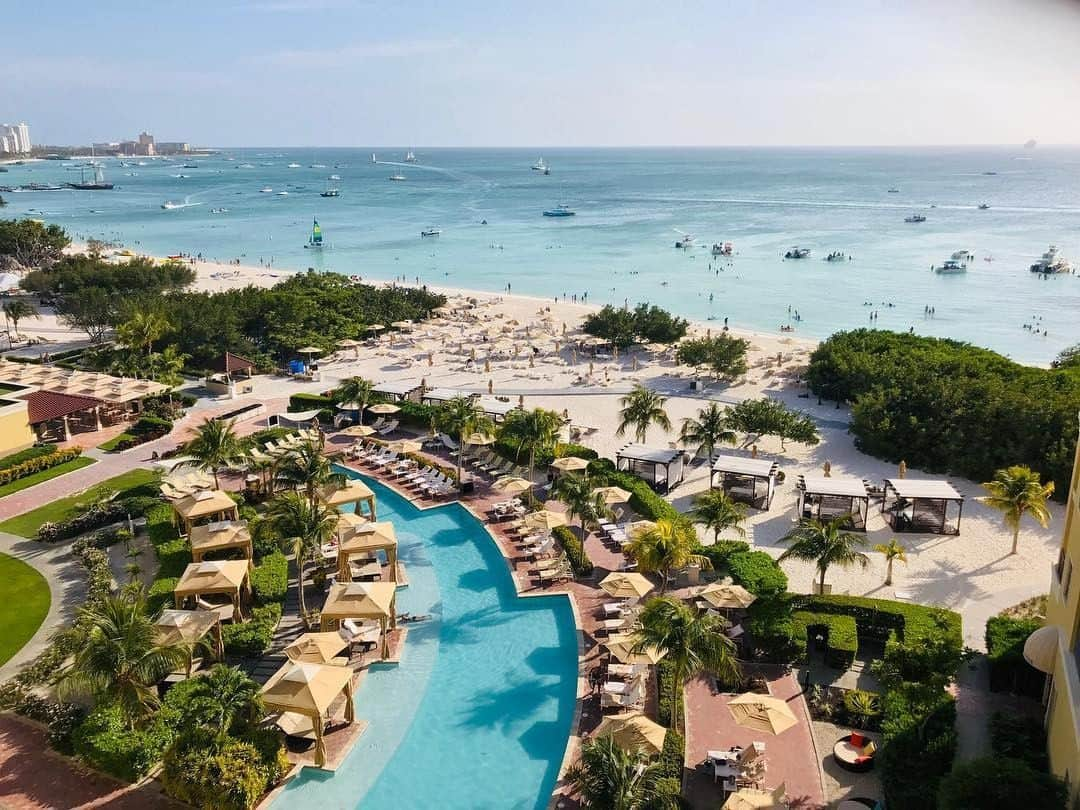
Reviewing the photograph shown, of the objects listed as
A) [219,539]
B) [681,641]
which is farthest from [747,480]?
[219,539]

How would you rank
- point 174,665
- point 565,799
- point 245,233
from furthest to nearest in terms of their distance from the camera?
point 245,233 < point 174,665 < point 565,799

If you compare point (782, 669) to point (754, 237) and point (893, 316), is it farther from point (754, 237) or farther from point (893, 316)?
point (754, 237)

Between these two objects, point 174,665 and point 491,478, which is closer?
point 174,665

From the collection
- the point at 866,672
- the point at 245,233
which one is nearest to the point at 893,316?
the point at 866,672

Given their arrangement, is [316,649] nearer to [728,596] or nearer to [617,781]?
[617,781]

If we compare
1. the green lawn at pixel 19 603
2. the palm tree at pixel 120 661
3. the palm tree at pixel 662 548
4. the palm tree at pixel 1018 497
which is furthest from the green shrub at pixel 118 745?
the palm tree at pixel 1018 497

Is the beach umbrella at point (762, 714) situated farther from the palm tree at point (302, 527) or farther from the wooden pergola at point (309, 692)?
the palm tree at point (302, 527)
